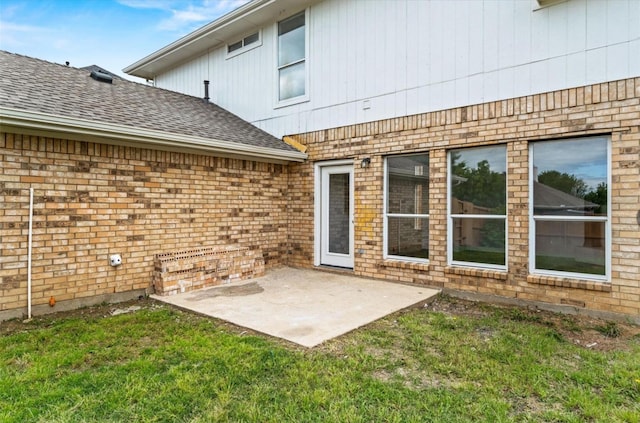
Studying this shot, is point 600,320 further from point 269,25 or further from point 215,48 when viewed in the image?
point 215,48

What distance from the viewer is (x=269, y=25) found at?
29.5 ft

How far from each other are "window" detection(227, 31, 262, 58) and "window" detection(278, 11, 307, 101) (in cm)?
77

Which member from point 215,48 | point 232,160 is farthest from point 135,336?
point 215,48

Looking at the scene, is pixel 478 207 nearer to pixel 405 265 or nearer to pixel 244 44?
pixel 405 265

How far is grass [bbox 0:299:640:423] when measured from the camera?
2750 mm

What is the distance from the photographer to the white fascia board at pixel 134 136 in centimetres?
464

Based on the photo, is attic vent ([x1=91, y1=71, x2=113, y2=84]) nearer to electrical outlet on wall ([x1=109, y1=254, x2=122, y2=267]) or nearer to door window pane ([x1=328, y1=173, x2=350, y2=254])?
electrical outlet on wall ([x1=109, y1=254, x2=122, y2=267])

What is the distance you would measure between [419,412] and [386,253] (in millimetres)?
4473

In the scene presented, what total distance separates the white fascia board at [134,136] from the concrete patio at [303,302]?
2392 mm

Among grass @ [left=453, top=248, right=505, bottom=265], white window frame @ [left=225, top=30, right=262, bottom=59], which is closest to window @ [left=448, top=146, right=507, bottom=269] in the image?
grass @ [left=453, top=248, right=505, bottom=265]

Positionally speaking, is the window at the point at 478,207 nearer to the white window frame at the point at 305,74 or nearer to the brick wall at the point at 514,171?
the brick wall at the point at 514,171

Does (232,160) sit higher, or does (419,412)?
(232,160)

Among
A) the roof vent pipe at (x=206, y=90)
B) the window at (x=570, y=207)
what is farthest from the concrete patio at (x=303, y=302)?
the roof vent pipe at (x=206, y=90)

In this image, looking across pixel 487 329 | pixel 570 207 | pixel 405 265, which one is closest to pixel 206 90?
pixel 405 265
